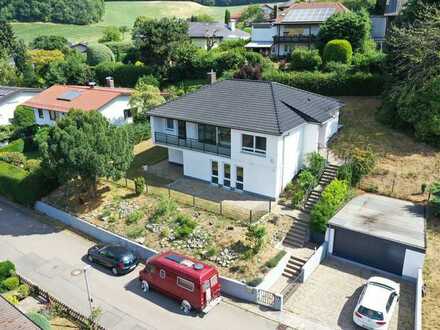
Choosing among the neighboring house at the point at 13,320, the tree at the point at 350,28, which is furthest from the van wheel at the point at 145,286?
the tree at the point at 350,28

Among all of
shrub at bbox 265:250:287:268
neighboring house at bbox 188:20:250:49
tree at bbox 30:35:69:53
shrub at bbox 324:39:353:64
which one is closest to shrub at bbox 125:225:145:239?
shrub at bbox 265:250:287:268

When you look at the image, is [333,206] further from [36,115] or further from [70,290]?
[36,115]

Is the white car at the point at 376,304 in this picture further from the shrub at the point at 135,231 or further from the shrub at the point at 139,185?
the shrub at the point at 139,185

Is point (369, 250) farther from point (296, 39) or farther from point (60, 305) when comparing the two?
point (296, 39)

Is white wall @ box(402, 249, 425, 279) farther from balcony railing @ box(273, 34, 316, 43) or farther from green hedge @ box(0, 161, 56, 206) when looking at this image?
balcony railing @ box(273, 34, 316, 43)

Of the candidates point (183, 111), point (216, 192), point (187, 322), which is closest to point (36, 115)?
point (183, 111)
